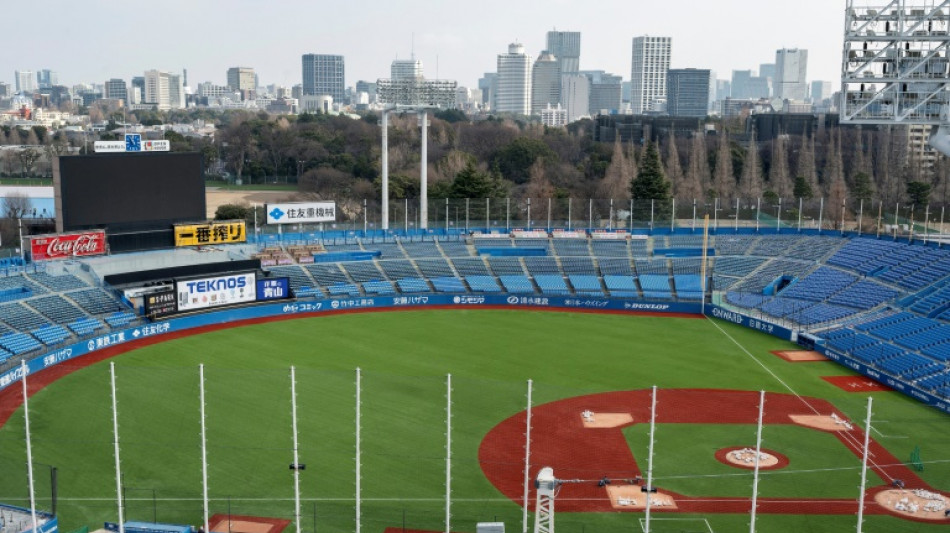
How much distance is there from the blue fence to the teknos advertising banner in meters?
0.78

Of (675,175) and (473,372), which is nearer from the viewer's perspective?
(473,372)

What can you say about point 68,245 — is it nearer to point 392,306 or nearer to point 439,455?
point 392,306

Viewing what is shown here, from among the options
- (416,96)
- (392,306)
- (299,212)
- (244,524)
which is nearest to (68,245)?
(299,212)

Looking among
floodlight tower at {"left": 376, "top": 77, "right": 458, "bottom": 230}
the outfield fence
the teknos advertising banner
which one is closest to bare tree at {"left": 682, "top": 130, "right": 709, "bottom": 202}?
floodlight tower at {"left": 376, "top": 77, "right": 458, "bottom": 230}

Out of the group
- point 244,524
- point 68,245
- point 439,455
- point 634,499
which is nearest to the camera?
point 244,524

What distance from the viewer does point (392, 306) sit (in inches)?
2286

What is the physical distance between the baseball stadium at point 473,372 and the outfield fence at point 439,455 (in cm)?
13

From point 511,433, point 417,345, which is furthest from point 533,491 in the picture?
point 417,345

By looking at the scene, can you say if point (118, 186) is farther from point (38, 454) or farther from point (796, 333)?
point (796, 333)

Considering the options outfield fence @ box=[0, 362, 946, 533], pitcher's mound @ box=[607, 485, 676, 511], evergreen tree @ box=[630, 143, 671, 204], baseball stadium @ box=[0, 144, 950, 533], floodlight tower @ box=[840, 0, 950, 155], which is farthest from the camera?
evergreen tree @ box=[630, 143, 671, 204]

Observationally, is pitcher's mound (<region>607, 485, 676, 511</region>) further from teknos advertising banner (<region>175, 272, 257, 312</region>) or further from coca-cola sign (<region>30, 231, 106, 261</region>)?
coca-cola sign (<region>30, 231, 106, 261</region>)

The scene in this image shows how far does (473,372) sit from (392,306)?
16.4m

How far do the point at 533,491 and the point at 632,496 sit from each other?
3.11 m

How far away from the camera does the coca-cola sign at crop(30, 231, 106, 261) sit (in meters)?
48.0
